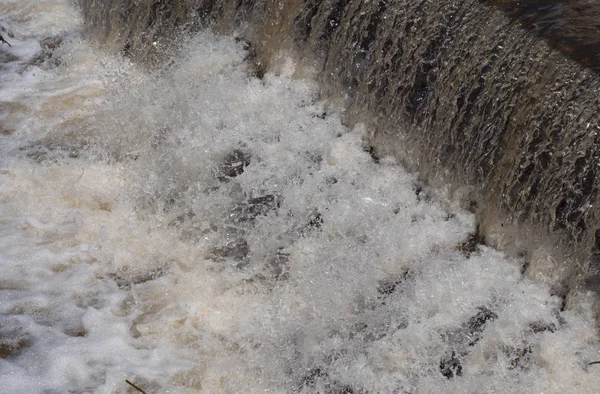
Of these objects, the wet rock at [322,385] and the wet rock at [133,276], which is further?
the wet rock at [133,276]

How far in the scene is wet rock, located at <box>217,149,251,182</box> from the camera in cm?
482

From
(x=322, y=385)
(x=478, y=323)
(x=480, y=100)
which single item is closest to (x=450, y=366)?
(x=478, y=323)

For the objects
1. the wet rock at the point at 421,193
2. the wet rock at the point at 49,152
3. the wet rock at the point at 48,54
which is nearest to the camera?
the wet rock at the point at 421,193

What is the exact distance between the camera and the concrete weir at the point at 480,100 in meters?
3.80

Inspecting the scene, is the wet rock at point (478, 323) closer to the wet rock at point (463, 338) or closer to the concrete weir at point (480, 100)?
the wet rock at point (463, 338)

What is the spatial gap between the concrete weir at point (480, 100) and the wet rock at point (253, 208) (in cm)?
82

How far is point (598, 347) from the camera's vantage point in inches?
141

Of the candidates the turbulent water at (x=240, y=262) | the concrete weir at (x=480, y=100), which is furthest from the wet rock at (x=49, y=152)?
the concrete weir at (x=480, y=100)

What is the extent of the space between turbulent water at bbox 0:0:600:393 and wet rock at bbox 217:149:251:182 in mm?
13

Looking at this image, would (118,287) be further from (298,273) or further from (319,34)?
(319,34)

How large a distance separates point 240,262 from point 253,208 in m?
0.45

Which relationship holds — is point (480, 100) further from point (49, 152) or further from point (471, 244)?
point (49, 152)

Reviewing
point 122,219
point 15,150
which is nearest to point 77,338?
point 122,219

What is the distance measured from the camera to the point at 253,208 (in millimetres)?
4559
